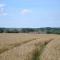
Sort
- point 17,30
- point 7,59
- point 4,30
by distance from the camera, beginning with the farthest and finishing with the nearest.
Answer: point 17,30, point 4,30, point 7,59

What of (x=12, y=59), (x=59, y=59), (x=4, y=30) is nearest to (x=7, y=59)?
(x=12, y=59)

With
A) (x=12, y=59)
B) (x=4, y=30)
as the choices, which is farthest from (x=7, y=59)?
(x=4, y=30)

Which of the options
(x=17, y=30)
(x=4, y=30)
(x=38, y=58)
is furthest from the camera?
(x=17, y=30)

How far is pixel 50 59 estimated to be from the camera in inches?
593

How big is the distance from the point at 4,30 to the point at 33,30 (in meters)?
11.5

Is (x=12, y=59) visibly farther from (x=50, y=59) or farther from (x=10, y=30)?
(x=10, y=30)

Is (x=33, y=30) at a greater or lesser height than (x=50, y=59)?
lesser

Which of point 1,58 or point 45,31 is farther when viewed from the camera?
point 45,31

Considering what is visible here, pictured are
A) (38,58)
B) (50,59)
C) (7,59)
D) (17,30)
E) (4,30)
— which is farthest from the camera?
(17,30)

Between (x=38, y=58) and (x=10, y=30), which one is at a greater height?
(x=38, y=58)

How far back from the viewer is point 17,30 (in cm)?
7906

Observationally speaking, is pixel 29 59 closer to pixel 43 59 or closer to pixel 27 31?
pixel 43 59

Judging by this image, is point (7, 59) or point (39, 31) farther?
point (39, 31)

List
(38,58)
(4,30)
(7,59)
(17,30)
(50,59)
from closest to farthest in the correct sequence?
(7,59) → (50,59) → (38,58) → (4,30) → (17,30)
